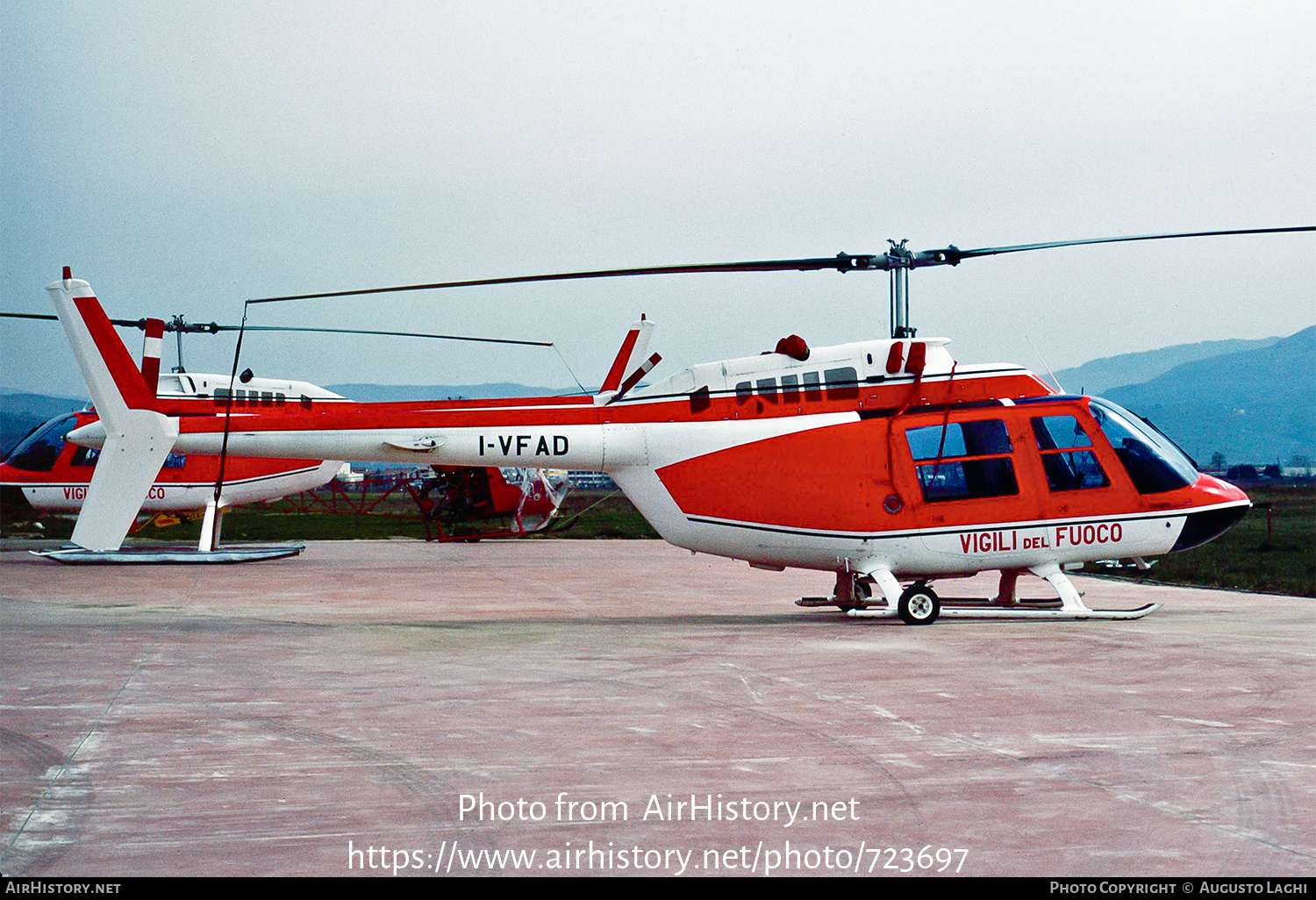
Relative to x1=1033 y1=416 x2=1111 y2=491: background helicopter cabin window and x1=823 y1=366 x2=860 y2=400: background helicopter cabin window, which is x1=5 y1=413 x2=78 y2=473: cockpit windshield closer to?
x1=823 y1=366 x2=860 y2=400: background helicopter cabin window

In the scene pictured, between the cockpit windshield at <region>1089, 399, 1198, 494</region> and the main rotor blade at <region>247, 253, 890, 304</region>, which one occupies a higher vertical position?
the main rotor blade at <region>247, 253, 890, 304</region>

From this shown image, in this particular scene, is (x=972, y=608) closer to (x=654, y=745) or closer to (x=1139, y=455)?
(x=1139, y=455)

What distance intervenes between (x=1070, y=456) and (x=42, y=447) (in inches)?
741

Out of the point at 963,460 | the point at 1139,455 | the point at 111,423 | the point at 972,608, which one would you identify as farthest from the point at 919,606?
the point at 111,423

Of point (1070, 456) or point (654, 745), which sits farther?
point (1070, 456)

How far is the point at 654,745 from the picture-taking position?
6.50 m

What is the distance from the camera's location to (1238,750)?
6.24 meters

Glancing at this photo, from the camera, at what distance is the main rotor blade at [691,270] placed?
11.0 meters

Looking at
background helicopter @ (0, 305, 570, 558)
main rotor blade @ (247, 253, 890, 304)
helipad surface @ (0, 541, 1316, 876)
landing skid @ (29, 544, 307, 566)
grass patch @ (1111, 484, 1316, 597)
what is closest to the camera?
helipad surface @ (0, 541, 1316, 876)

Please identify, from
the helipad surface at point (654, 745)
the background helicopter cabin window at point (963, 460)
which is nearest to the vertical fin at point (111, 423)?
the helipad surface at point (654, 745)

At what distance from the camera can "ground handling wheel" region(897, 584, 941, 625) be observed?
12.2 m

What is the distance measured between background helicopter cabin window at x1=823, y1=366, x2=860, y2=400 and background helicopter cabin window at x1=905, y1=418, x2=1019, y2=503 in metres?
0.73

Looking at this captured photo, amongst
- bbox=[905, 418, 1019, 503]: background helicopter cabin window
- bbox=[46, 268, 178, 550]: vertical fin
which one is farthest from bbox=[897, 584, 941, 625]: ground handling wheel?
bbox=[46, 268, 178, 550]: vertical fin

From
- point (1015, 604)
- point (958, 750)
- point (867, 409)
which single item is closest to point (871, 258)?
point (867, 409)
